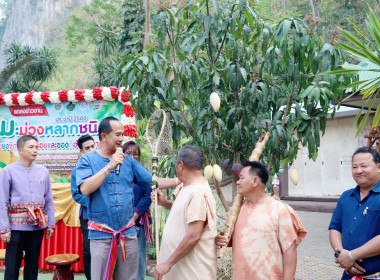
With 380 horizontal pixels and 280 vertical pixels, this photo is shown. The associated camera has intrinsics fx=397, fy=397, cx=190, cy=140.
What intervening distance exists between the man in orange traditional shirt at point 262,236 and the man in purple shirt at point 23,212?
2.15 metres

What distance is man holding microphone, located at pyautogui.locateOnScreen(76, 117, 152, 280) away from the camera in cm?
263

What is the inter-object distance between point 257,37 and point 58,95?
10.4 feet

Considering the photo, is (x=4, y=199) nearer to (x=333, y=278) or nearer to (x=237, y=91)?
(x=237, y=91)

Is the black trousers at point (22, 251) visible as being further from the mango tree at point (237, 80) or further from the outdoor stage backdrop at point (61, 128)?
the mango tree at point (237, 80)

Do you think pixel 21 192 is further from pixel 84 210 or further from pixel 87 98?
pixel 87 98

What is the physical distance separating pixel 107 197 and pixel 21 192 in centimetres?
155

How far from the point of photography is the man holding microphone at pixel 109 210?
104 inches

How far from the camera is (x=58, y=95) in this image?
18.3 ft

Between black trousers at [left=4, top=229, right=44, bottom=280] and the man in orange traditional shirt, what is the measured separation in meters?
2.19

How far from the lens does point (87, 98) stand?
5.50 metres

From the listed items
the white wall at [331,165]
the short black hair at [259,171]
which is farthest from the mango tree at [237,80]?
the white wall at [331,165]

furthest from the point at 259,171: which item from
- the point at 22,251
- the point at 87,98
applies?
the point at 87,98

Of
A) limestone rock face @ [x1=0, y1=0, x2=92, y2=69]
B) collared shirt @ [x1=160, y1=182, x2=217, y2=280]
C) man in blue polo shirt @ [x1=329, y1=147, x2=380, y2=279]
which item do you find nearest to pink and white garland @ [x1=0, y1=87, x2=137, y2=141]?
collared shirt @ [x1=160, y1=182, x2=217, y2=280]

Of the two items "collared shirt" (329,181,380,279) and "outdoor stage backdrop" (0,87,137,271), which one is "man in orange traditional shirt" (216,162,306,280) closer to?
"collared shirt" (329,181,380,279)
